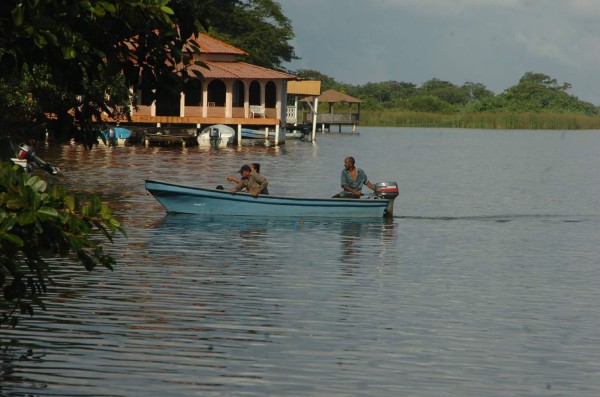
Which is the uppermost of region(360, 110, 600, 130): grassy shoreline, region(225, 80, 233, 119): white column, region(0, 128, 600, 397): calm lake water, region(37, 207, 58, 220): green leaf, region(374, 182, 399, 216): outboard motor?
region(37, 207, 58, 220): green leaf

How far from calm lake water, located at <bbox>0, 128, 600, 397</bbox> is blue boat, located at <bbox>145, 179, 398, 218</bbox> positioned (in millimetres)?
271

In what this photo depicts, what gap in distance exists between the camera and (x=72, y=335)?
12.4 metres

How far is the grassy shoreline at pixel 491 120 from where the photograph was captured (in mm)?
115375

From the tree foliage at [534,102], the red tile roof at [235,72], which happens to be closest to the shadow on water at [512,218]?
the red tile roof at [235,72]

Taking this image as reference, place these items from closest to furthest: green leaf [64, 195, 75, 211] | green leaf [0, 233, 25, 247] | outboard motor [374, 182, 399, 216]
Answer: green leaf [0, 233, 25, 247], green leaf [64, 195, 75, 211], outboard motor [374, 182, 399, 216]

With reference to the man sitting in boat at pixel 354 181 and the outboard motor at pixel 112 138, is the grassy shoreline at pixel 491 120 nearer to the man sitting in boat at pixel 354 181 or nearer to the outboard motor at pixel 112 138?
the outboard motor at pixel 112 138

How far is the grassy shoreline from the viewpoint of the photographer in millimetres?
115375

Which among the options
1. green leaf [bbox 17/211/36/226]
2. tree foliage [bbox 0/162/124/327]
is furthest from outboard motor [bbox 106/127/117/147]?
green leaf [bbox 17/211/36/226]

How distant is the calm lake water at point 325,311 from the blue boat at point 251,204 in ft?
0.89

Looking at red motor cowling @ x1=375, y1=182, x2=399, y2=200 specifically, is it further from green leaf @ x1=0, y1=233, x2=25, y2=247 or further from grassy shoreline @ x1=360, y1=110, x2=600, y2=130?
grassy shoreline @ x1=360, y1=110, x2=600, y2=130

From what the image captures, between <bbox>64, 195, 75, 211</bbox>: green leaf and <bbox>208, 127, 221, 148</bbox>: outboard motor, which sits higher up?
<bbox>64, 195, 75, 211</bbox>: green leaf

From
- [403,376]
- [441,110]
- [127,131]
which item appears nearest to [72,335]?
[403,376]

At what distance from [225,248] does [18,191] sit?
13892mm

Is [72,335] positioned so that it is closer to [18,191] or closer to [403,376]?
[403,376]
